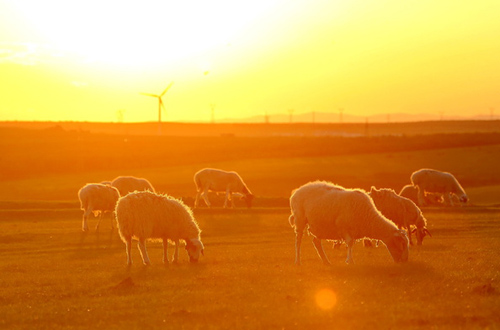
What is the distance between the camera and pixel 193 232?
71.7ft

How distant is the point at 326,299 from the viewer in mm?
13375

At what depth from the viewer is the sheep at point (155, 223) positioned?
2125 cm

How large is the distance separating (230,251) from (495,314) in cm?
1387

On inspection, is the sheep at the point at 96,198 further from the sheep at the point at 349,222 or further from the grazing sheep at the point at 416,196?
the grazing sheep at the point at 416,196

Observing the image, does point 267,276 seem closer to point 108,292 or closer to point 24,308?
point 108,292

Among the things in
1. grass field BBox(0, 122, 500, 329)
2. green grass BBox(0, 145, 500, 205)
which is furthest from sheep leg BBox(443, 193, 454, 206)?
green grass BBox(0, 145, 500, 205)

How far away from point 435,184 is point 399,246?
3301 cm

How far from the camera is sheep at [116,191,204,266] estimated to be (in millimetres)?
21250

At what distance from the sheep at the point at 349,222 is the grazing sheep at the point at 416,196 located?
101 feet

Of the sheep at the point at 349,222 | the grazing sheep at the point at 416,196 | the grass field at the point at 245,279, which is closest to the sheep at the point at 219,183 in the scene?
the grass field at the point at 245,279

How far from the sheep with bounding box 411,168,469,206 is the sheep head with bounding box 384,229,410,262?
31.9 metres

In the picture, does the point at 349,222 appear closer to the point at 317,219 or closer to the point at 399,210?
the point at 317,219

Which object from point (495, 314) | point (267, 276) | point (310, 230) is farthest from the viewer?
point (310, 230)

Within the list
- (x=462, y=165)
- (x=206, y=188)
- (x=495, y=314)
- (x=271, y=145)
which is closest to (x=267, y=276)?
(x=495, y=314)
